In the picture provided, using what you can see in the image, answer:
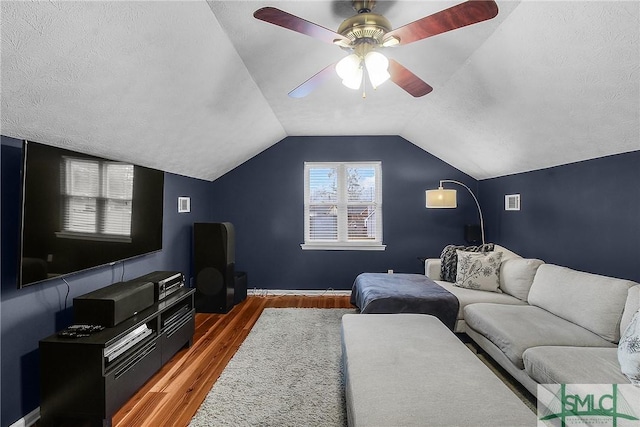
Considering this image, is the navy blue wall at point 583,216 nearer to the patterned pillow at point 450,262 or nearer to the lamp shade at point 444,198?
the patterned pillow at point 450,262

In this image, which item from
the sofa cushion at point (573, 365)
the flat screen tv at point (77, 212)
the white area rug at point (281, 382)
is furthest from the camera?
the white area rug at point (281, 382)

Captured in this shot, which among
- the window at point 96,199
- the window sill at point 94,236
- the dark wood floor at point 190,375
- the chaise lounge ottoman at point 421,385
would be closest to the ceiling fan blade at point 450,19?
the chaise lounge ottoman at point 421,385

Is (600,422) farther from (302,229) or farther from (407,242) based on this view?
(302,229)


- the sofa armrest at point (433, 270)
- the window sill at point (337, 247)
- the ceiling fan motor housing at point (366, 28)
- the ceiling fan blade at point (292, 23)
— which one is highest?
the ceiling fan motor housing at point (366, 28)

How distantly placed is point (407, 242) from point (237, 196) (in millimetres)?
2865

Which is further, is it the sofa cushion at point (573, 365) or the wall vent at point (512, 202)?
the wall vent at point (512, 202)

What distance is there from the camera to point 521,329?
8.51 ft

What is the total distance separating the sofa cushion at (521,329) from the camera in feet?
7.81

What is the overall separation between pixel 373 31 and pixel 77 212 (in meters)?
2.30

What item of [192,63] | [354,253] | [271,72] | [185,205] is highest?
[271,72]

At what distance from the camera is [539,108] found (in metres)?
2.75

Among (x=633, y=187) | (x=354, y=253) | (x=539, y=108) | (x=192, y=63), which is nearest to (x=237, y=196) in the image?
(x=354, y=253)

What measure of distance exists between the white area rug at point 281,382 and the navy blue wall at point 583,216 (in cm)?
248

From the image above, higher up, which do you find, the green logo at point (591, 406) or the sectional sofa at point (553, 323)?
the sectional sofa at point (553, 323)
